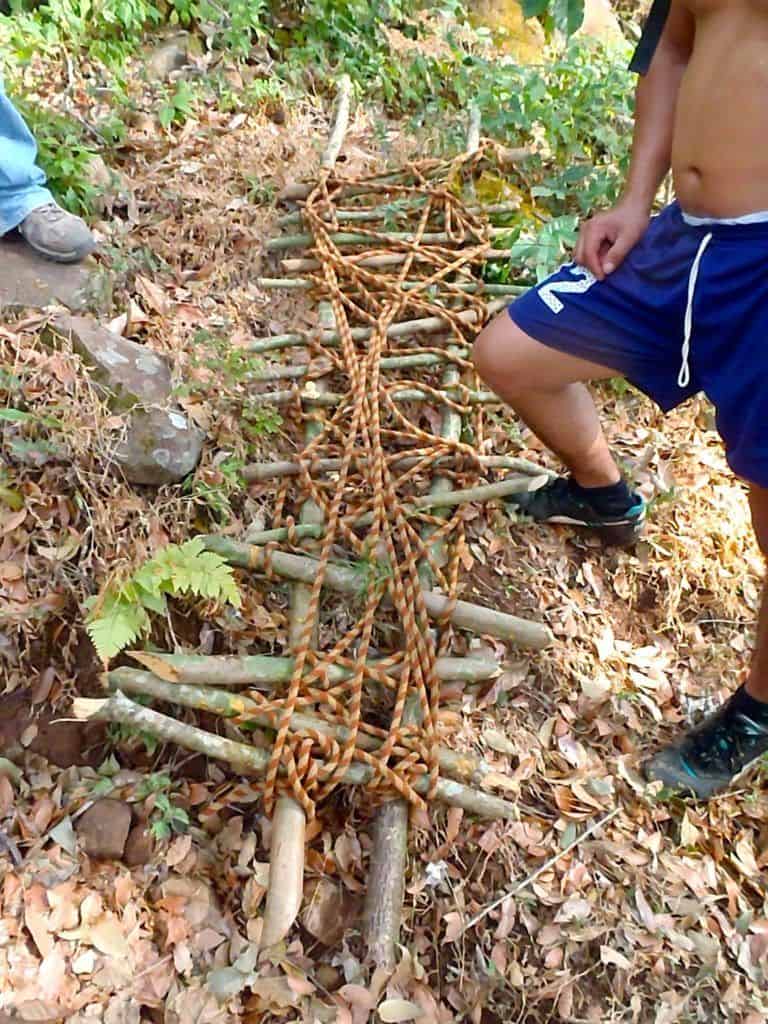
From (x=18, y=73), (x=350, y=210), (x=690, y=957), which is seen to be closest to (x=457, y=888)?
(x=690, y=957)

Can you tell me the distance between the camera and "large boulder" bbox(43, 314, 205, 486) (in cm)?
251

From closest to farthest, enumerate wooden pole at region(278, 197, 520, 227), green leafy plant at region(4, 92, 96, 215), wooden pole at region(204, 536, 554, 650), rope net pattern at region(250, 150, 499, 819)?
rope net pattern at region(250, 150, 499, 819), wooden pole at region(204, 536, 554, 650), green leafy plant at region(4, 92, 96, 215), wooden pole at region(278, 197, 520, 227)

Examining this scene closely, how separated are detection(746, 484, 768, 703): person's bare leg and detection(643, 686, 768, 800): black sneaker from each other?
0.18ft

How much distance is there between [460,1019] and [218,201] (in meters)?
3.24

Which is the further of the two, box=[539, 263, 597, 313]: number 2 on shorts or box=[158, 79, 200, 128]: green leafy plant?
box=[158, 79, 200, 128]: green leafy plant

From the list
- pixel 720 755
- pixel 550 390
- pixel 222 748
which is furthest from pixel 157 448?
pixel 720 755

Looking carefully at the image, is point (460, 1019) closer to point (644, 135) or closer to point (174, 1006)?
point (174, 1006)

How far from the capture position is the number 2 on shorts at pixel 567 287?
220cm

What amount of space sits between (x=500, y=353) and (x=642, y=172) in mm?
622

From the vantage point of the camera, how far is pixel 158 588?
A: 7.35 feet

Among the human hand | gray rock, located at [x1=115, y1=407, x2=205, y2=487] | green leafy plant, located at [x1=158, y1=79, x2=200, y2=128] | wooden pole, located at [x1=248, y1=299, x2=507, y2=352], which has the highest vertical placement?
the human hand

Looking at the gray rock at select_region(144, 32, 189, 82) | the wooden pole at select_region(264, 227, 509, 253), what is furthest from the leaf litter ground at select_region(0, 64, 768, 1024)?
the gray rock at select_region(144, 32, 189, 82)

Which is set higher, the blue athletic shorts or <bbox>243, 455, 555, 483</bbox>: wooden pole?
the blue athletic shorts

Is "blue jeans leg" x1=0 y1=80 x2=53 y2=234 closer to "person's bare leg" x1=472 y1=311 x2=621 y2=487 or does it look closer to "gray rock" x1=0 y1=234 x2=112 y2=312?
"gray rock" x1=0 y1=234 x2=112 y2=312
